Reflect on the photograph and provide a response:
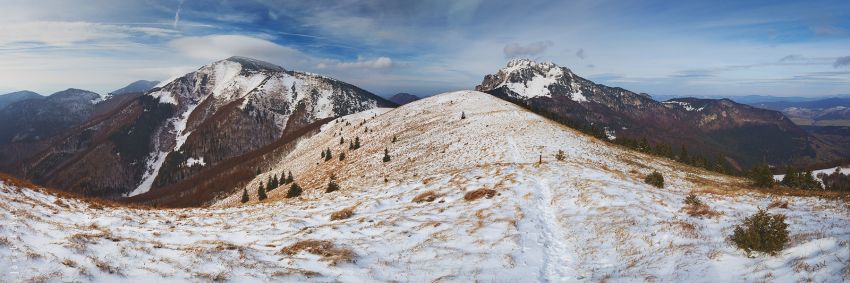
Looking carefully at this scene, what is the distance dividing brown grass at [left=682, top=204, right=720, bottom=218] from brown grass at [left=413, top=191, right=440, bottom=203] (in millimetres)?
14221

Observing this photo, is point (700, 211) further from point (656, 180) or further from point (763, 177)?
point (763, 177)

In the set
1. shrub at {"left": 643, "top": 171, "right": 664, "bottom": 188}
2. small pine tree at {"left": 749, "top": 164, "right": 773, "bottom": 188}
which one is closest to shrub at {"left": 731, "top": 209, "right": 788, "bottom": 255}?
shrub at {"left": 643, "top": 171, "right": 664, "bottom": 188}

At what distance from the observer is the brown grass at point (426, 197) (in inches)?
1037

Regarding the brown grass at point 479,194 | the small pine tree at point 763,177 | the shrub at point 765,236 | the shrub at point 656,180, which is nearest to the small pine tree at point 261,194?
the brown grass at point 479,194

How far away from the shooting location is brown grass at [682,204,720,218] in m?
18.6

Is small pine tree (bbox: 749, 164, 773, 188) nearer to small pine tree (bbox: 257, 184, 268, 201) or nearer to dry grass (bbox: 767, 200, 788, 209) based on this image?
dry grass (bbox: 767, 200, 788, 209)

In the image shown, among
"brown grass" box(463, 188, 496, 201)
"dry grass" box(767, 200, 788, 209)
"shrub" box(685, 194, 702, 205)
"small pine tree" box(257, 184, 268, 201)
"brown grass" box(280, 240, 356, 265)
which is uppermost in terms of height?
"dry grass" box(767, 200, 788, 209)

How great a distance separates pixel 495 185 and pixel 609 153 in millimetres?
25063

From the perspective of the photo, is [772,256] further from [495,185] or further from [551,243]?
[495,185]

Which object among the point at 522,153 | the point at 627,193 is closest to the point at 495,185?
the point at 627,193

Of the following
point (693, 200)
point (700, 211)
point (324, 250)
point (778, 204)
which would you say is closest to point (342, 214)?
point (324, 250)

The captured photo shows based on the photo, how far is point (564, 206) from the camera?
23312 millimetres

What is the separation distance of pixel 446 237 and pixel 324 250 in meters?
5.41

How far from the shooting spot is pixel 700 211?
757 inches
